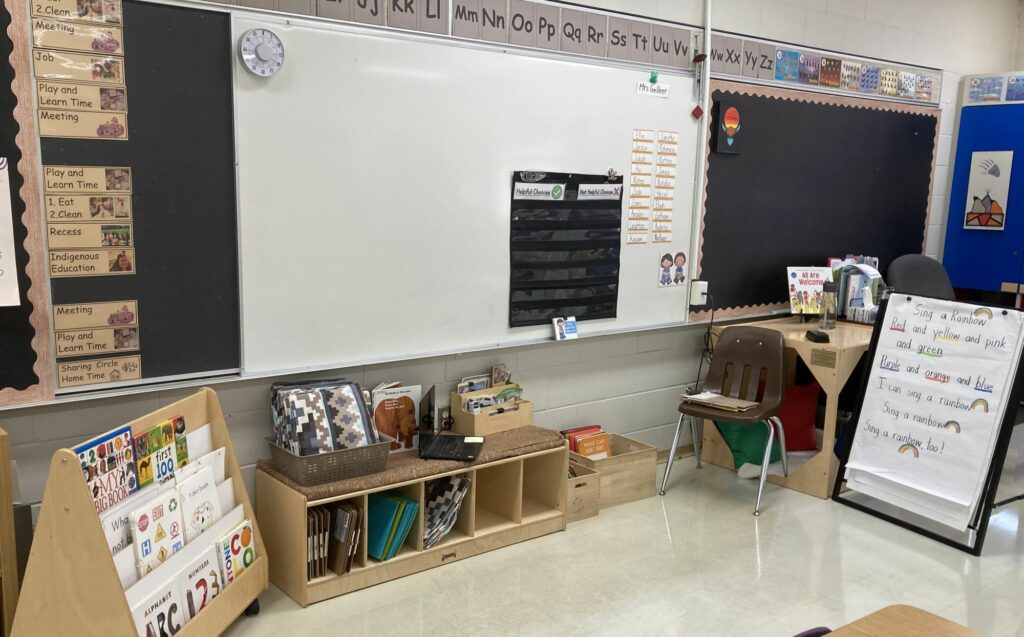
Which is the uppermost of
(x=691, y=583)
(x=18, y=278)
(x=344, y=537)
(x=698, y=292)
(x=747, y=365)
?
(x=18, y=278)

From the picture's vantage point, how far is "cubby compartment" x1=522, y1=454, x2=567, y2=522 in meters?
3.54

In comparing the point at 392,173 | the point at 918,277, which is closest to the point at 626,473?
the point at 392,173

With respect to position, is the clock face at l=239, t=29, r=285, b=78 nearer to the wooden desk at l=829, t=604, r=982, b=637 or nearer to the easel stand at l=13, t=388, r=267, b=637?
the easel stand at l=13, t=388, r=267, b=637

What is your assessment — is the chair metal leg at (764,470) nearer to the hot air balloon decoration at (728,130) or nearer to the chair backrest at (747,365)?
the chair backrest at (747,365)

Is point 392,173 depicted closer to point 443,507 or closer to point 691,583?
point 443,507

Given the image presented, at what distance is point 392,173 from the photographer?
10.5 ft

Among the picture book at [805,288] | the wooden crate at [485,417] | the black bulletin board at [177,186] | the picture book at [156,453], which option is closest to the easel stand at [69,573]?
the picture book at [156,453]

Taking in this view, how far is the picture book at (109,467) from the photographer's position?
7.05 ft

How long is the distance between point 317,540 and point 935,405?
9.14ft

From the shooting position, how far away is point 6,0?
236cm

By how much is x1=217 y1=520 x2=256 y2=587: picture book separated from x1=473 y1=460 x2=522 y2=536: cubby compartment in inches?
37.6

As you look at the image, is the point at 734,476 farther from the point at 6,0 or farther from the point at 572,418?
the point at 6,0

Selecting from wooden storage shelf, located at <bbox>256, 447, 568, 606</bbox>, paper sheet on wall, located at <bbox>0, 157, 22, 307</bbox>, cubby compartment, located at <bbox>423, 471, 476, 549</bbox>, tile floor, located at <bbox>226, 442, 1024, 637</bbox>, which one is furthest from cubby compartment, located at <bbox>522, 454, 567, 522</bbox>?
paper sheet on wall, located at <bbox>0, 157, 22, 307</bbox>

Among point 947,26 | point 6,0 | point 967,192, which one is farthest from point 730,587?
point 947,26
